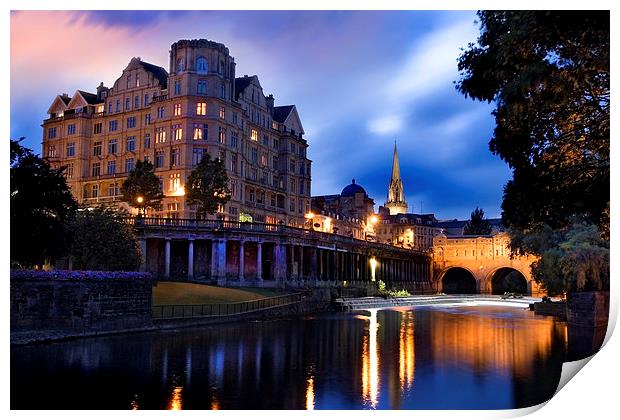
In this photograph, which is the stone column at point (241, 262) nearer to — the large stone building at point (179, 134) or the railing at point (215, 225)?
the railing at point (215, 225)

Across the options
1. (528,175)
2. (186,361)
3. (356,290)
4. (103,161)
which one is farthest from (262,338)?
(103,161)

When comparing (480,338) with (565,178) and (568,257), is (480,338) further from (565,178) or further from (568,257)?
(565,178)

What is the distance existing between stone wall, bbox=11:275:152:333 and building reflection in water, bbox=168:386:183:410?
A: 1237 cm

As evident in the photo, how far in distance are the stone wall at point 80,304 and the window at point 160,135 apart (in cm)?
4984

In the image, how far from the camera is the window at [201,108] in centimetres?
8294

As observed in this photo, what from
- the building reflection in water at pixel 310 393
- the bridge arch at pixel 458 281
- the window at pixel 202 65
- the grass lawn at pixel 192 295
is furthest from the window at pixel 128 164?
the bridge arch at pixel 458 281

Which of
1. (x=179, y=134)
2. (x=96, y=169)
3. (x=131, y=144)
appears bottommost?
(x=96, y=169)

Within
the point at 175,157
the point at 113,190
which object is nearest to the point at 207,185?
the point at 175,157

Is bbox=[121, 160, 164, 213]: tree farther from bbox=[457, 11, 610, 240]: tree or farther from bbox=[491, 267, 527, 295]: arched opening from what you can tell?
bbox=[491, 267, 527, 295]: arched opening

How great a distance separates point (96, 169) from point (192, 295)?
46774 mm

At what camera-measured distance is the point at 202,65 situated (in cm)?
8294

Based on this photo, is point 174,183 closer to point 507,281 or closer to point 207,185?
point 207,185

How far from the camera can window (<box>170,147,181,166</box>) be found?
8281 centimetres

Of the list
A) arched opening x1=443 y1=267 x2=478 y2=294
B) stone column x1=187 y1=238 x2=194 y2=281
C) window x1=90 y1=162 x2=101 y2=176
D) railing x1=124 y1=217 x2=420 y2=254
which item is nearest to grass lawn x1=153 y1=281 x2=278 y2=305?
stone column x1=187 y1=238 x2=194 y2=281
